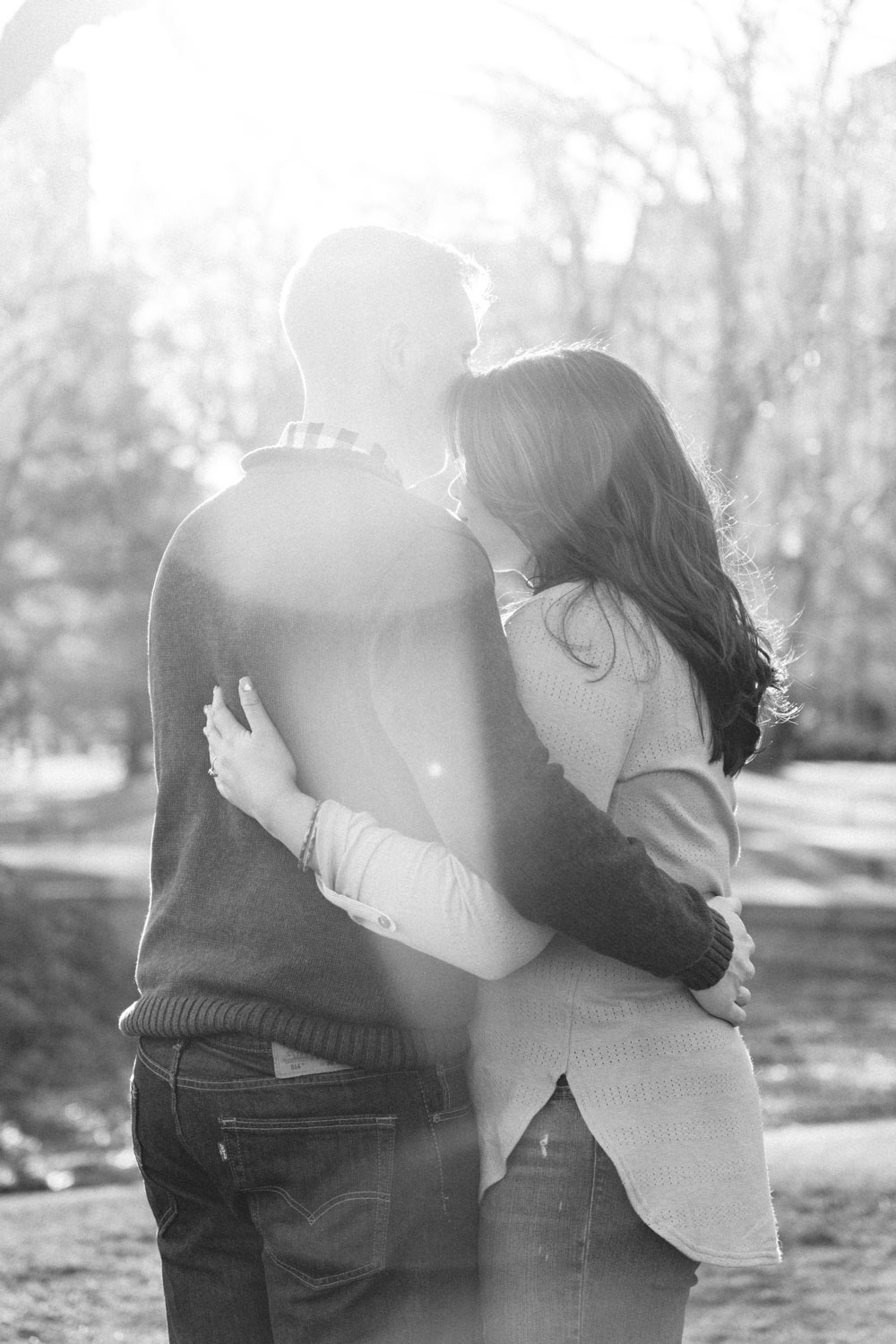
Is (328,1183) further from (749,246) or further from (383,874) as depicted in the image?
(749,246)

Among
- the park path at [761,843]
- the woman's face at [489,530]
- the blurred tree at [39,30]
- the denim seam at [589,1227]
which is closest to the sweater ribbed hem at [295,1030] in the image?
the denim seam at [589,1227]

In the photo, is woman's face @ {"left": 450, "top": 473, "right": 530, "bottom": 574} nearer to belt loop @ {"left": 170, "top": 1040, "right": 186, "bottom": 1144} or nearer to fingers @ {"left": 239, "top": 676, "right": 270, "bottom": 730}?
fingers @ {"left": 239, "top": 676, "right": 270, "bottom": 730}

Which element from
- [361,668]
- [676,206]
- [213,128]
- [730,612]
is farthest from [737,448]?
[361,668]

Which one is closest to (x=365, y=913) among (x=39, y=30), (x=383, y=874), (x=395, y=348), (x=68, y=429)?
(x=383, y=874)

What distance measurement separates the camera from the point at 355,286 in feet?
7.17

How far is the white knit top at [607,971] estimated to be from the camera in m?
1.98

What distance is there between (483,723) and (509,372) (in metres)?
0.57

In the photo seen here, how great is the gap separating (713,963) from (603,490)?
0.67 m

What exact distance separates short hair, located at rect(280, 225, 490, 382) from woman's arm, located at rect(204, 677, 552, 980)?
1.69 feet

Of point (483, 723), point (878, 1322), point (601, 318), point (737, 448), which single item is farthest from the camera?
point (601, 318)

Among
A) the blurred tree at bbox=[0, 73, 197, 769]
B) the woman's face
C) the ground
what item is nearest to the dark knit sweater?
the woman's face

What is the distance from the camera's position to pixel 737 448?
5.76 metres

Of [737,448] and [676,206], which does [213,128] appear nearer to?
[676,206]

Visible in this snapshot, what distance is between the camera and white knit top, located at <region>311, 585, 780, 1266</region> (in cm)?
198
